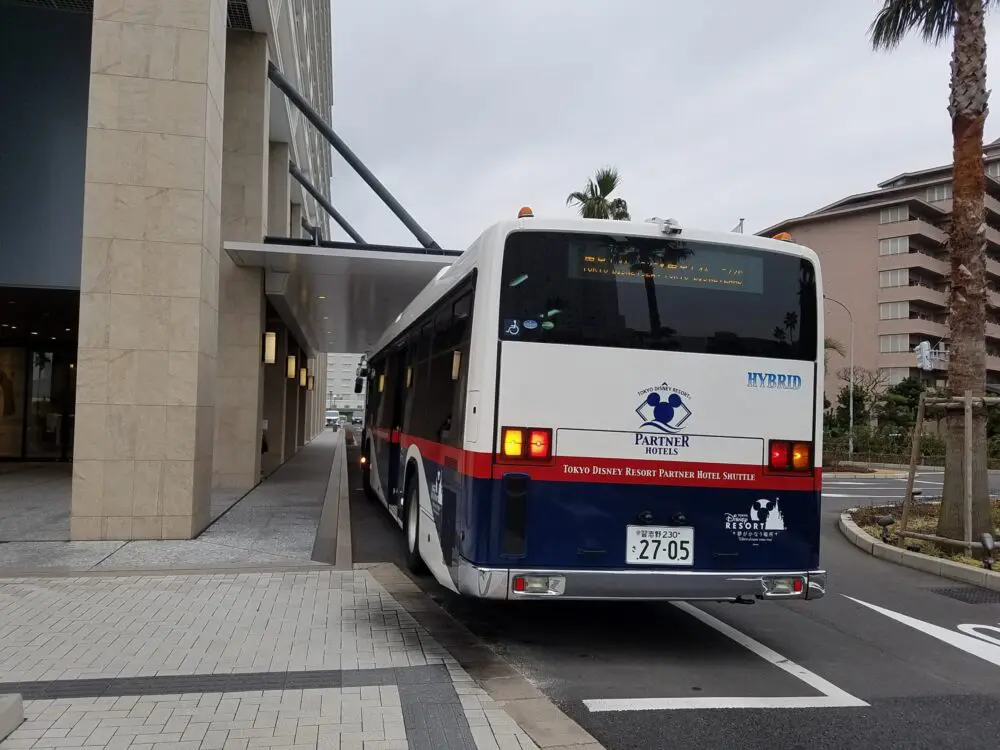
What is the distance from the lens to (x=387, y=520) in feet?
44.0

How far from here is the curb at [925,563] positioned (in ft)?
31.0

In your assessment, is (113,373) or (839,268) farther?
(839,268)

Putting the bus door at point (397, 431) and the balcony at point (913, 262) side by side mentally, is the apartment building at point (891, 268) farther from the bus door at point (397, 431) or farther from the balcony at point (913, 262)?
the bus door at point (397, 431)

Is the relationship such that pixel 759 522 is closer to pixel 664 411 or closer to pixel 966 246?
pixel 664 411

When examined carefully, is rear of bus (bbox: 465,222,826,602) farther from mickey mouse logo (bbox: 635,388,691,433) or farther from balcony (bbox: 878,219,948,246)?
balcony (bbox: 878,219,948,246)

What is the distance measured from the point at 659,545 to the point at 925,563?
6.35 m

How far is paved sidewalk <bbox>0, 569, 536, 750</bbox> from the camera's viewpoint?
4.35 m

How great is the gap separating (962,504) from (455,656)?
325 inches

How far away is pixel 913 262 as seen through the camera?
193ft

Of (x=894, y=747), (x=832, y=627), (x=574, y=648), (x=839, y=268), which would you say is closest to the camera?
(x=894, y=747)

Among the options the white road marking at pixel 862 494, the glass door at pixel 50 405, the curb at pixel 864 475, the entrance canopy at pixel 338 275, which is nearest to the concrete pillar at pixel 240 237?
the entrance canopy at pixel 338 275

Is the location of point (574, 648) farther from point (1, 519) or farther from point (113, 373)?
point (1, 519)

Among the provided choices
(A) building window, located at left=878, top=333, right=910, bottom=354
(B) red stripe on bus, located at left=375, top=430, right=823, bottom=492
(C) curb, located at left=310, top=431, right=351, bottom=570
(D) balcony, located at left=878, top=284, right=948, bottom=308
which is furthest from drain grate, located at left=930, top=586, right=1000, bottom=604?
(D) balcony, located at left=878, top=284, right=948, bottom=308

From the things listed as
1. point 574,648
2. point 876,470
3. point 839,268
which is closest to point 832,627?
point 574,648
